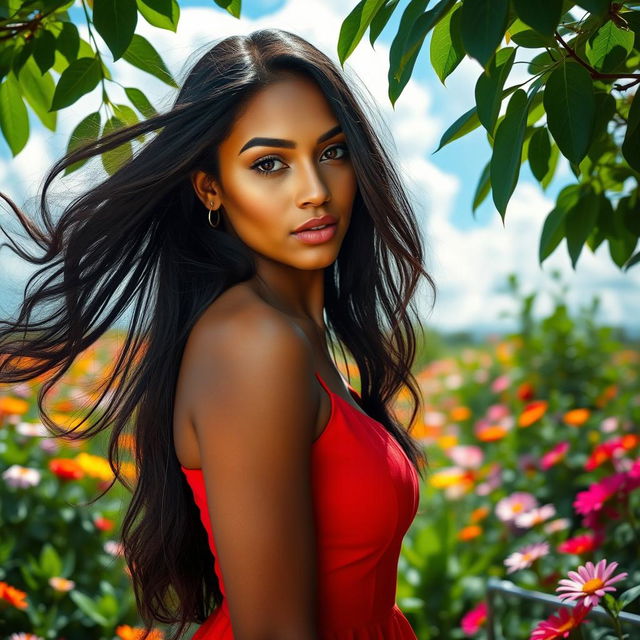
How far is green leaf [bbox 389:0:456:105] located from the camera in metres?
0.96

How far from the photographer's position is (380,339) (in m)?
1.74

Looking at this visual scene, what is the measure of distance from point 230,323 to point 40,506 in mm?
1724

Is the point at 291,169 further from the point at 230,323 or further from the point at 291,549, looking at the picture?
the point at 291,549

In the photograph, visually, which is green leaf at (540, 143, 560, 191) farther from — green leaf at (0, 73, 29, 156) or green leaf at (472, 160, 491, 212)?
green leaf at (0, 73, 29, 156)

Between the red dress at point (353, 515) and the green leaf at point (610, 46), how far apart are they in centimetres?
61

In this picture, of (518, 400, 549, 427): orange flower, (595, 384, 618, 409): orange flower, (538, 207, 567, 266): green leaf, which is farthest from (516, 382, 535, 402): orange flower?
(538, 207, 567, 266): green leaf

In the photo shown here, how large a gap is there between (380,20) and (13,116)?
2.60 ft

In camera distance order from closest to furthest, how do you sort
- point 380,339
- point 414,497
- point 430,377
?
point 414,497 < point 380,339 < point 430,377

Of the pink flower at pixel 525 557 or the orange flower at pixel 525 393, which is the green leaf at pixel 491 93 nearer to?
the pink flower at pixel 525 557

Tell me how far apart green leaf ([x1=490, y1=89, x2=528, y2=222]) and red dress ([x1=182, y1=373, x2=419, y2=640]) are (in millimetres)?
388

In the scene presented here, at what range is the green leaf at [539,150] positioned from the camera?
136cm

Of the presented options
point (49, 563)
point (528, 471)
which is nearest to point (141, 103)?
point (49, 563)

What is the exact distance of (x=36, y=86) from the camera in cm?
166

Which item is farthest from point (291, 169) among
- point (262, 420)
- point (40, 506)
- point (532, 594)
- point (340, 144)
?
point (40, 506)
